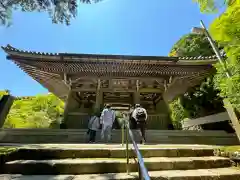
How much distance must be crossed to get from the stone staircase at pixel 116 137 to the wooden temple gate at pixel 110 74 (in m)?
2.86

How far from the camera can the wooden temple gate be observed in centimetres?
1071

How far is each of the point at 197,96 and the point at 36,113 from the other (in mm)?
15009

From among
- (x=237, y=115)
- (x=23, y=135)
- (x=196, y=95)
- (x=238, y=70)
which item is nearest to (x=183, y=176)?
(x=238, y=70)

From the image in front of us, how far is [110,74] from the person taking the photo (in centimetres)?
1130

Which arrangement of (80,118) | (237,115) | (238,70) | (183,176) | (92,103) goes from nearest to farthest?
(183,176) → (238,70) → (237,115) → (80,118) → (92,103)

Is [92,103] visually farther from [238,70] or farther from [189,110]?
[238,70]

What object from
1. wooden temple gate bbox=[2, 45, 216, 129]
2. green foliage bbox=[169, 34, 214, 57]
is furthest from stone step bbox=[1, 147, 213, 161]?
green foliage bbox=[169, 34, 214, 57]

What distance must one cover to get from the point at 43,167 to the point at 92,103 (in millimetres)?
→ 10637

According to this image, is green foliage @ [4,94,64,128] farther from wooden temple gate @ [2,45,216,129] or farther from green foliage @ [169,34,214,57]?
green foliage @ [169,34,214,57]

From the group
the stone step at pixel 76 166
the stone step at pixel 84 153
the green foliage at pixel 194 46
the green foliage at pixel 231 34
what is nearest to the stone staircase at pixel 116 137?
the stone step at pixel 84 153

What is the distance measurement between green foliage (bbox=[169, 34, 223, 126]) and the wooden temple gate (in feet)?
7.99

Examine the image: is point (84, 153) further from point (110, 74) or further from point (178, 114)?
point (178, 114)

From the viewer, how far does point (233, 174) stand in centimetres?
332

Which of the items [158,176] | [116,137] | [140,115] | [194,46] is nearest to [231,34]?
[158,176]
